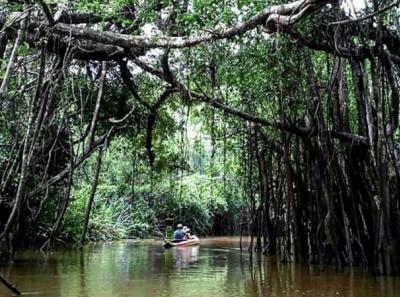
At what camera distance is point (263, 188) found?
354 inches

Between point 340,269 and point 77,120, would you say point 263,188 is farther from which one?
point 77,120

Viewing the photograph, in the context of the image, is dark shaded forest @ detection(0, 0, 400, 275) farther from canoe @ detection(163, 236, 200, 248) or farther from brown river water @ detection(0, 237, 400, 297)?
canoe @ detection(163, 236, 200, 248)

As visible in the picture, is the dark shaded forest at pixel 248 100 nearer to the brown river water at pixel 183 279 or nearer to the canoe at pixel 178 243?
the brown river water at pixel 183 279

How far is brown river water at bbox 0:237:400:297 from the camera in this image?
Answer: 521 centimetres

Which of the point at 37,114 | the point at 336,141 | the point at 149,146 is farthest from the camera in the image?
the point at 149,146

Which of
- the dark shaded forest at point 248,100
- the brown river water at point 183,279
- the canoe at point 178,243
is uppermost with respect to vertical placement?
the dark shaded forest at point 248,100

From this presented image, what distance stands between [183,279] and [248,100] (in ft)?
11.0

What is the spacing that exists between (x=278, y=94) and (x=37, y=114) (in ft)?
11.6

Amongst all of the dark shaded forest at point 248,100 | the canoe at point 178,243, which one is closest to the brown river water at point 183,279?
the dark shaded forest at point 248,100

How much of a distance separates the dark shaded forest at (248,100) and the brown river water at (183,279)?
1.33ft

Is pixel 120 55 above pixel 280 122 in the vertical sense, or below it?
above

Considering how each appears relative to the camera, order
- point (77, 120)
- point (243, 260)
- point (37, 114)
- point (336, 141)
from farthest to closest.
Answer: point (77, 120)
point (243, 260)
point (336, 141)
point (37, 114)

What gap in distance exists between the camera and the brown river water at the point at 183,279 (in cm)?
521

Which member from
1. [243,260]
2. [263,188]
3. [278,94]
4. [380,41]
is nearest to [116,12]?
[278,94]
